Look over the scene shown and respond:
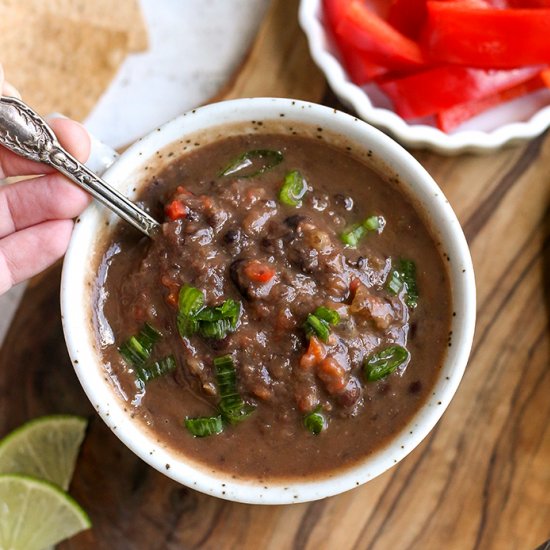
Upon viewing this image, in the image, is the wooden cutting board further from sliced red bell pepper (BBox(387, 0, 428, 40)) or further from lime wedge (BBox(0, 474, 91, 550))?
sliced red bell pepper (BBox(387, 0, 428, 40))

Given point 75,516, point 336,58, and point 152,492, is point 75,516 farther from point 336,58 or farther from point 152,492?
point 336,58

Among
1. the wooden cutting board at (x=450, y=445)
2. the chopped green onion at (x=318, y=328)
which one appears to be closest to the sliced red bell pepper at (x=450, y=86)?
the wooden cutting board at (x=450, y=445)

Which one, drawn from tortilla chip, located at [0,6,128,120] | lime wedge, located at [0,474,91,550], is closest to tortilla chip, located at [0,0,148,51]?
tortilla chip, located at [0,6,128,120]

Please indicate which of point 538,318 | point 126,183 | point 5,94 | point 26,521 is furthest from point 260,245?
point 26,521

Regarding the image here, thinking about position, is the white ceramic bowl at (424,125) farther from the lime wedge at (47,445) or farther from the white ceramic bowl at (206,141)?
the lime wedge at (47,445)

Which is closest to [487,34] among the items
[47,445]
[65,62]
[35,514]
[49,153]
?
[49,153]

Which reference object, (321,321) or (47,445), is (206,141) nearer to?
(321,321)
